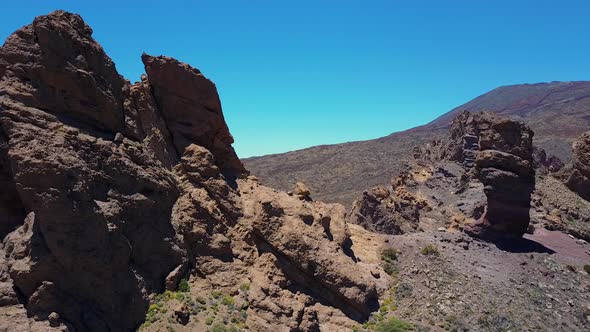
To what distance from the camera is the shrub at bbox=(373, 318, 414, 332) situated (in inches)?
776

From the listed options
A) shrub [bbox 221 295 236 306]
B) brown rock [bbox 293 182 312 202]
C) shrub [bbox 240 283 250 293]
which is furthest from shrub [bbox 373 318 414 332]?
brown rock [bbox 293 182 312 202]

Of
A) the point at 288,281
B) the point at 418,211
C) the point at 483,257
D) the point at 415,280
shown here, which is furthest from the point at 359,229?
the point at 418,211

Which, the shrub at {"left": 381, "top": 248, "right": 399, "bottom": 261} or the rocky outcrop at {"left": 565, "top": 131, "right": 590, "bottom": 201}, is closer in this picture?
the shrub at {"left": 381, "top": 248, "right": 399, "bottom": 261}

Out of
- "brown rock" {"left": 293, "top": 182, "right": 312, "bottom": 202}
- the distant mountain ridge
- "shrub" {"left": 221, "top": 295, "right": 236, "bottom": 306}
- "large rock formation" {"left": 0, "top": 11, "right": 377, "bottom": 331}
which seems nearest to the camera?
"large rock formation" {"left": 0, "top": 11, "right": 377, "bottom": 331}

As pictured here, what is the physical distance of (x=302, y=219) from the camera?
71.7 feet

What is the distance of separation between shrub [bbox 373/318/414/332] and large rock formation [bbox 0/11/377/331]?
86 cm

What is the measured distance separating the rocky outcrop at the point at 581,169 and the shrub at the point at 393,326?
26.1 metres

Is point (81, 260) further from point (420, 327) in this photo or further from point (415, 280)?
point (415, 280)

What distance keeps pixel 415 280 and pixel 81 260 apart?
50.7ft

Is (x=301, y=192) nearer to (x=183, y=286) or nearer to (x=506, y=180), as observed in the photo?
(x=183, y=286)

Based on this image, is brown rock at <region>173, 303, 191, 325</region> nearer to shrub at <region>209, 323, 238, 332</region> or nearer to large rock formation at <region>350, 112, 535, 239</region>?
shrub at <region>209, 323, 238, 332</region>

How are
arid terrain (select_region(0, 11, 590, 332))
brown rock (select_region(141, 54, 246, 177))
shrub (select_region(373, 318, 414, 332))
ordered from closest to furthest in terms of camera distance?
arid terrain (select_region(0, 11, 590, 332)), shrub (select_region(373, 318, 414, 332)), brown rock (select_region(141, 54, 246, 177))

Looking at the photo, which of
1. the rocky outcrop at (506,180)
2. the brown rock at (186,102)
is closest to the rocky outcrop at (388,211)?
the rocky outcrop at (506,180)

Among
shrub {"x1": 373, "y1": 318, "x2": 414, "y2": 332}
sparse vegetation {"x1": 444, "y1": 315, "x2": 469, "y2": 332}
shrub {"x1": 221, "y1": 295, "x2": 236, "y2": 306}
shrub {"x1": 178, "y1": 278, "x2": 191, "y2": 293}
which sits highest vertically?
shrub {"x1": 178, "y1": 278, "x2": 191, "y2": 293}
